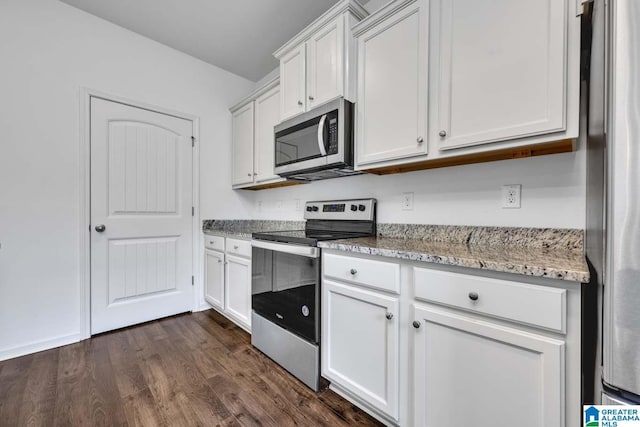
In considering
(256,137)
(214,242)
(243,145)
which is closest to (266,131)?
(256,137)

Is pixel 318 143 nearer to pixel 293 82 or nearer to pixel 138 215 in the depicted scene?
pixel 293 82

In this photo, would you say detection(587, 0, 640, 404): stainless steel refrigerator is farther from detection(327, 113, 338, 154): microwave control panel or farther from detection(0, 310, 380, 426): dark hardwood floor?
detection(327, 113, 338, 154): microwave control panel

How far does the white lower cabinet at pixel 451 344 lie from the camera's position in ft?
2.67

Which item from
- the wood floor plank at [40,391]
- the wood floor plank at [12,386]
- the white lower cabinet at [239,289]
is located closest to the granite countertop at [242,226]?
the white lower cabinet at [239,289]

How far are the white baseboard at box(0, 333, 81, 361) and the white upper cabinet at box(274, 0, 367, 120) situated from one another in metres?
2.48

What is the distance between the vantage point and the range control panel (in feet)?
6.34

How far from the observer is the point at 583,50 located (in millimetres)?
1024

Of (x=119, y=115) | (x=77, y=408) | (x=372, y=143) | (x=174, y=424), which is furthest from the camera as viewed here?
(x=119, y=115)

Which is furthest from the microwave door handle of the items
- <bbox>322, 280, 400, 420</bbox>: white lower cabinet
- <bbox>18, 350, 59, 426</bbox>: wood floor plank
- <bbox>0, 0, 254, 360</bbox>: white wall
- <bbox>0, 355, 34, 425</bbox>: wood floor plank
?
<bbox>0, 355, 34, 425</bbox>: wood floor plank

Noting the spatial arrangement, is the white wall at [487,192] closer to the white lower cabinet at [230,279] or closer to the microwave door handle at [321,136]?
the microwave door handle at [321,136]

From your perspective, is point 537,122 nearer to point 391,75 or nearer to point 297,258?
point 391,75

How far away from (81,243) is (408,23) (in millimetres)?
2854

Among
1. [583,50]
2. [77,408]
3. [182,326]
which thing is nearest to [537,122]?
[583,50]

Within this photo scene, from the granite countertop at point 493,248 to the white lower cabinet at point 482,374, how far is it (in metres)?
0.22
